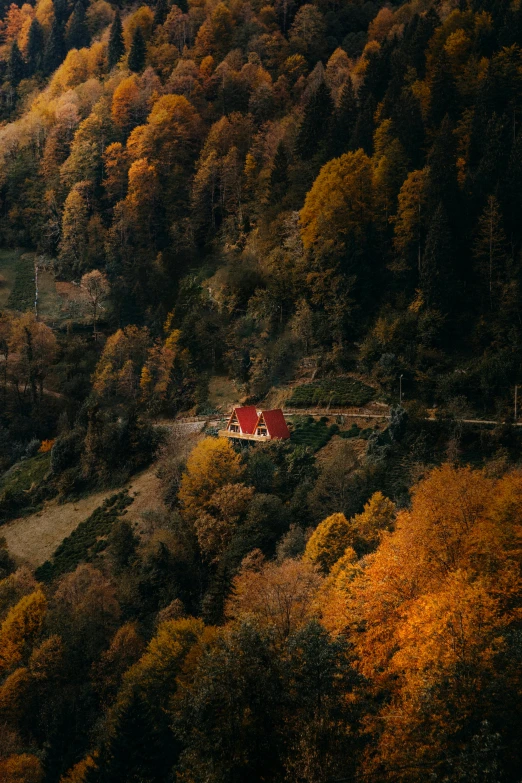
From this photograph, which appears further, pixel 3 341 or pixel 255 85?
pixel 255 85

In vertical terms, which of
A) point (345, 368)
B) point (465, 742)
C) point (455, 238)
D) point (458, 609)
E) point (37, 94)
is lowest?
point (465, 742)

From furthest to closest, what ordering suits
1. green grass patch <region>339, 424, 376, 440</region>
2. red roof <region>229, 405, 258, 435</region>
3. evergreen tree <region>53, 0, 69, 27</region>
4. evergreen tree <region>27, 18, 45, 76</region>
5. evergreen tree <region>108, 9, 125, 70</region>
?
evergreen tree <region>53, 0, 69, 27</region>, evergreen tree <region>27, 18, 45, 76</region>, evergreen tree <region>108, 9, 125, 70</region>, red roof <region>229, 405, 258, 435</region>, green grass patch <region>339, 424, 376, 440</region>

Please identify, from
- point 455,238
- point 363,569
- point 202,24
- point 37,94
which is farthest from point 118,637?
point 37,94

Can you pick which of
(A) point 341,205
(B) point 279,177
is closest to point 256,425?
(A) point 341,205

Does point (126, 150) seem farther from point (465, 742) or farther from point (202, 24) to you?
point (465, 742)

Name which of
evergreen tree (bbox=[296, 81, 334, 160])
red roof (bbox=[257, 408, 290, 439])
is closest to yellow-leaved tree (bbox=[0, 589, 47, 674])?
red roof (bbox=[257, 408, 290, 439])

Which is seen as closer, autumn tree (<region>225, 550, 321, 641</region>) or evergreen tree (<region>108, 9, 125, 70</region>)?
autumn tree (<region>225, 550, 321, 641</region>)

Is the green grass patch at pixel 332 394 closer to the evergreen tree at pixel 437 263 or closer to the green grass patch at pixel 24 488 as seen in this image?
the evergreen tree at pixel 437 263

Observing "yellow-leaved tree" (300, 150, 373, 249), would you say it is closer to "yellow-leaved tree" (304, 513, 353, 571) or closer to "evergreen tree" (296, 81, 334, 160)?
"evergreen tree" (296, 81, 334, 160)
